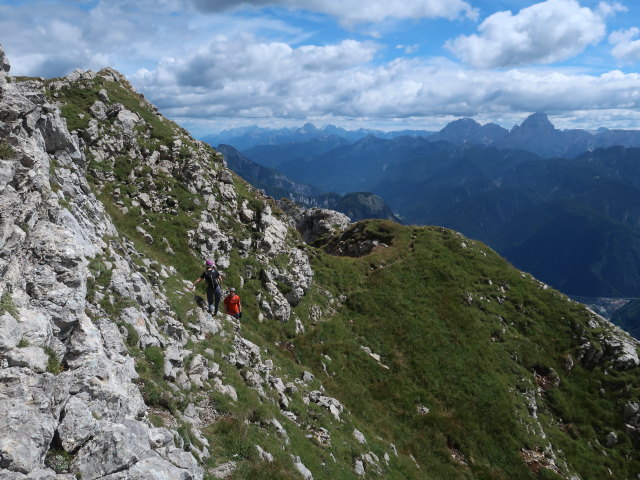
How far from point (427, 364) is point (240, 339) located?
74.5 ft

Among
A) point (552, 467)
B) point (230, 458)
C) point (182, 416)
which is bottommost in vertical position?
point (552, 467)

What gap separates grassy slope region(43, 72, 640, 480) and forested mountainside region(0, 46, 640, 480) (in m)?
0.21

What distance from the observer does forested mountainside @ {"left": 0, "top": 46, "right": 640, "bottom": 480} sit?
11203 millimetres

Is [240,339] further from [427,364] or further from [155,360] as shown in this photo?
[427,364]

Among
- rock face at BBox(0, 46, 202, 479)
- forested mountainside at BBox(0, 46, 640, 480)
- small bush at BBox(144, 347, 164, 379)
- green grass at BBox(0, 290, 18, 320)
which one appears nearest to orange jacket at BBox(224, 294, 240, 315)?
forested mountainside at BBox(0, 46, 640, 480)

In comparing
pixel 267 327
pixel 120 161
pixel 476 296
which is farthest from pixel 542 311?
pixel 120 161

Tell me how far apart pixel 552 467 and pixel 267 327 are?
28.4m

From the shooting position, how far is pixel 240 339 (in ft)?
84.6

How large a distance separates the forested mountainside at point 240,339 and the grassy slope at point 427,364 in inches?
8.4

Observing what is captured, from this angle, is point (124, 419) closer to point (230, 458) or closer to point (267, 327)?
point (230, 458)

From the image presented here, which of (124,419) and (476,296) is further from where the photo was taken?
(476,296)

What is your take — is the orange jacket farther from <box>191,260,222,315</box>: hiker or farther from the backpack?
the backpack

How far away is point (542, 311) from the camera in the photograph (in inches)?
1943

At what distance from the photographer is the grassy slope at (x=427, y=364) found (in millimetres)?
26625
